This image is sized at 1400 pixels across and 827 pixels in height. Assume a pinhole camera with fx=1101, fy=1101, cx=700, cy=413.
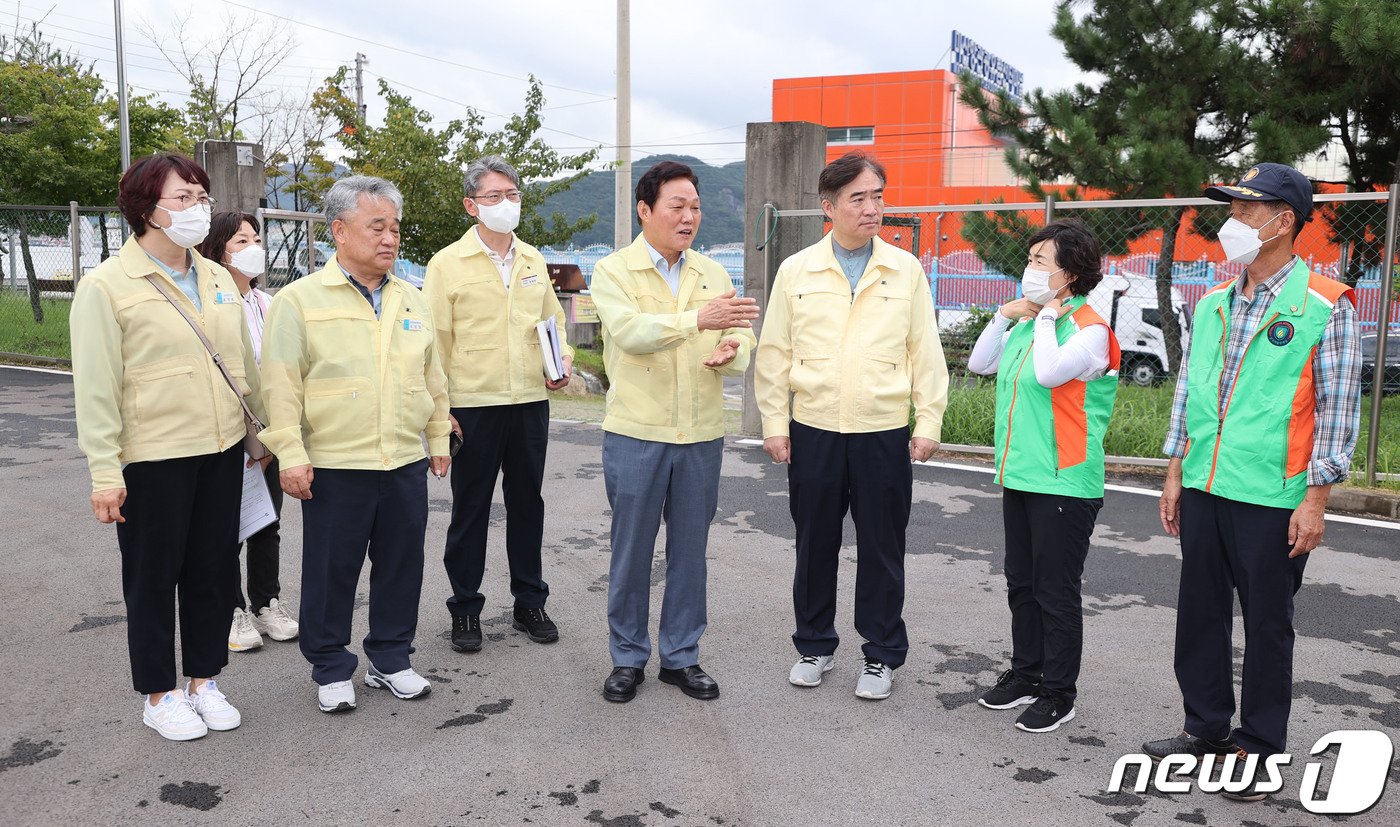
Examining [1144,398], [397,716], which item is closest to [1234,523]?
[397,716]

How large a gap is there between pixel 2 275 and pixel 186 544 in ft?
45.8

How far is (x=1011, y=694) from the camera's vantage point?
13.2ft

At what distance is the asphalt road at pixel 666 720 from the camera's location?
3260mm

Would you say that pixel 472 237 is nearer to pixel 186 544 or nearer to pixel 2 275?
pixel 186 544

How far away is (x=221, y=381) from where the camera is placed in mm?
3691

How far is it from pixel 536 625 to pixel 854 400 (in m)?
1.75

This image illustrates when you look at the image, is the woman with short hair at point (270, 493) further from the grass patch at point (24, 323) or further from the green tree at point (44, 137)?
the green tree at point (44, 137)

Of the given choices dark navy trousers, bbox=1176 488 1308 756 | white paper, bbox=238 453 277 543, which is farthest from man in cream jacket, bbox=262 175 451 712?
dark navy trousers, bbox=1176 488 1308 756


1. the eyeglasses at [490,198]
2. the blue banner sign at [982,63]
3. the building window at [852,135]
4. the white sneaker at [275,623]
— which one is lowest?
the white sneaker at [275,623]

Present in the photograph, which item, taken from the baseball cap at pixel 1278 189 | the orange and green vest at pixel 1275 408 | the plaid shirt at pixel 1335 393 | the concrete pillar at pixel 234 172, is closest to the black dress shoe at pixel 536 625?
the orange and green vest at pixel 1275 408

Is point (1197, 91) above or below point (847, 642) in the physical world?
above

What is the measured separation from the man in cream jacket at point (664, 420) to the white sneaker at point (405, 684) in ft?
2.22

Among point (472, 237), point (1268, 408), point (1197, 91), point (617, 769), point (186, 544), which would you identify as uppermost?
point (1197, 91)

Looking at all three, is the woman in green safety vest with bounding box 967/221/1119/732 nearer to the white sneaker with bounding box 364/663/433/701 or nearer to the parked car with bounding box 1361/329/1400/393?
the white sneaker with bounding box 364/663/433/701
